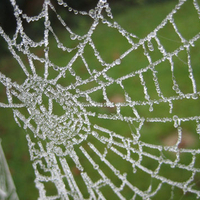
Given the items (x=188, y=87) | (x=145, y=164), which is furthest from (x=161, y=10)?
(x=145, y=164)

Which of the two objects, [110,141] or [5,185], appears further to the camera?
[110,141]

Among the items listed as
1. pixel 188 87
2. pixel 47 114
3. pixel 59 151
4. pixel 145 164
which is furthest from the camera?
pixel 188 87

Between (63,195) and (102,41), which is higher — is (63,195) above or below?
below

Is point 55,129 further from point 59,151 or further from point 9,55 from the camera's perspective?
point 9,55

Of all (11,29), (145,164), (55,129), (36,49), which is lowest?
(145,164)

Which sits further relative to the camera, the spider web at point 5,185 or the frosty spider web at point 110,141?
the frosty spider web at point 110,141

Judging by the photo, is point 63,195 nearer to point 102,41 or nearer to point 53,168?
point 53,168

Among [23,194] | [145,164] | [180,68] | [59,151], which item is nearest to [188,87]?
[180,68]

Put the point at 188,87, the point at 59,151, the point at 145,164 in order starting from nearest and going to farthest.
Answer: the point at 59,151 < the point at 145,164 < the point at 188,87

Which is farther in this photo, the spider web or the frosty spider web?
the frosty spider web

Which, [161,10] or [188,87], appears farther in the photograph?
[161,10]
